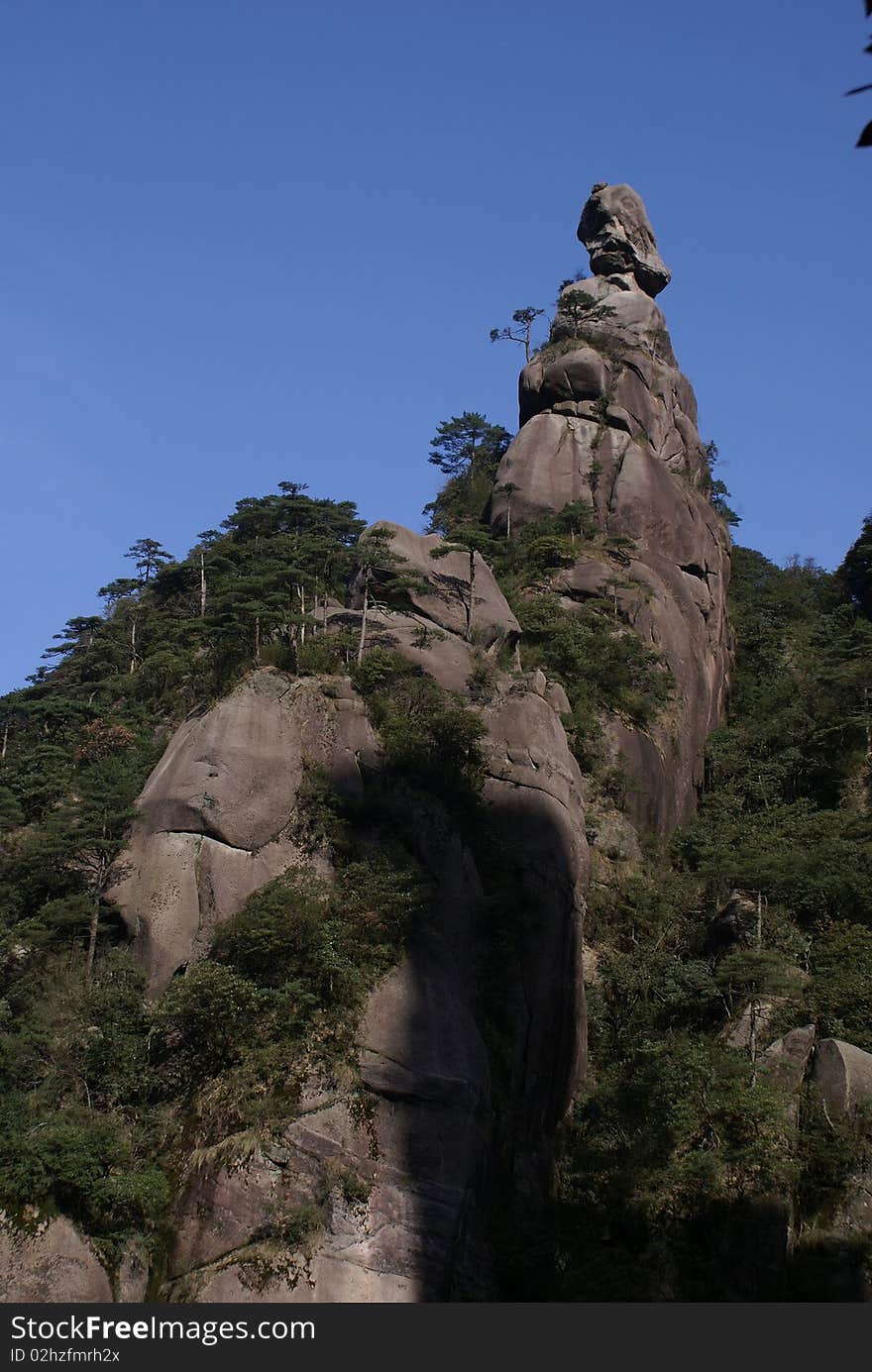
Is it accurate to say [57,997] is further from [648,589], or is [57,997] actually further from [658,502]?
[658,502]

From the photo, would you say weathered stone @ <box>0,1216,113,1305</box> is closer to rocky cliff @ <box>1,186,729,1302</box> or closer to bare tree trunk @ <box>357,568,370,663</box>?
rocky cliff @ <box>1,186,729,1302</box>

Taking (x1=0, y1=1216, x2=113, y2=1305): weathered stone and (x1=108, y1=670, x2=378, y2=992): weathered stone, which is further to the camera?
(x1=108, y1=670, x2=378, y2=992): weathered stone

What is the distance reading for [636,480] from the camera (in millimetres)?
53562

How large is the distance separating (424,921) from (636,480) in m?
Answer: 27.8

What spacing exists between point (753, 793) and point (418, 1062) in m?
21.1

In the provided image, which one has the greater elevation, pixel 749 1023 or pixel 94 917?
pixel 94 917

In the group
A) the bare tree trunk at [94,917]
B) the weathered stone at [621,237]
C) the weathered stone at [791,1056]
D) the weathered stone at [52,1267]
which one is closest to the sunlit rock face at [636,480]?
the weathered stone at [621,237]

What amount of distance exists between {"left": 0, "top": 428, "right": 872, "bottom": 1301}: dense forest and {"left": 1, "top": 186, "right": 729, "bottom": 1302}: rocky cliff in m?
0.46

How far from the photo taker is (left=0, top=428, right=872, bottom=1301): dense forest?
26.8m

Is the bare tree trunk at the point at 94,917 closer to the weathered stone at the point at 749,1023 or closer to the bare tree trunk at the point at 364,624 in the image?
the bare tree trunk at the point at 364,624

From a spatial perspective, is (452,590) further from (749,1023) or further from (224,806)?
(749,1023)

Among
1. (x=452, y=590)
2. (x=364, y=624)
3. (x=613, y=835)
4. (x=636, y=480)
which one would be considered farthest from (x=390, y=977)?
(x=636, y=480)

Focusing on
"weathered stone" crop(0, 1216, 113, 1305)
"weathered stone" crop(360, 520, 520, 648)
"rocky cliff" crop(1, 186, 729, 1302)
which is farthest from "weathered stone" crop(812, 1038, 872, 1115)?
"weathered stone" crop(360, 520, 520, 648)

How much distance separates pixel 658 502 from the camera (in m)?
53.3
